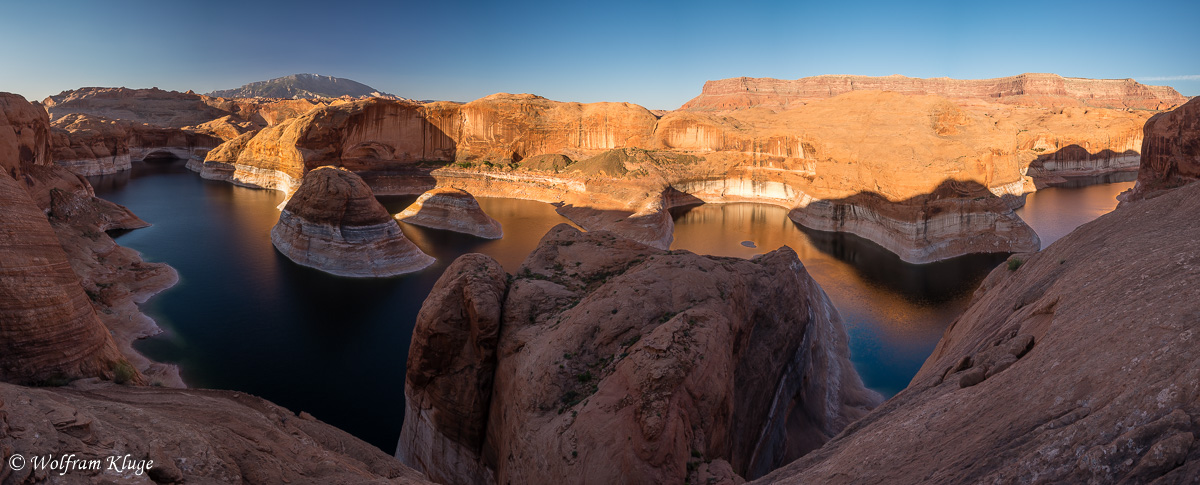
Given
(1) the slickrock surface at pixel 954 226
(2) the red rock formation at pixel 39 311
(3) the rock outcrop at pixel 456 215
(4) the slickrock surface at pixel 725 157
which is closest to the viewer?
(2) the red rock formation at pixel 39 311

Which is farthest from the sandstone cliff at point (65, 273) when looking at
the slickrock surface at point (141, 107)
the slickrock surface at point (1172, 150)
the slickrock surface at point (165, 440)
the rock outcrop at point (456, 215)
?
the slickrock surface at point (141, 107)

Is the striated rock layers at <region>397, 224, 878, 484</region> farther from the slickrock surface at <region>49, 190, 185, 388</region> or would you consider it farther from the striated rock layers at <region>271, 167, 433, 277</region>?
the striated rock layers at <region>271, 167, 433, 277</region>

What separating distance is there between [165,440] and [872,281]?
33287 millimetres

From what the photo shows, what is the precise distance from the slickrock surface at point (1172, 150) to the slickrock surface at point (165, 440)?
2661cm

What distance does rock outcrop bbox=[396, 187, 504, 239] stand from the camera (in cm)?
3950

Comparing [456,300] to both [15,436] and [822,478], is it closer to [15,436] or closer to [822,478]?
[15,436]

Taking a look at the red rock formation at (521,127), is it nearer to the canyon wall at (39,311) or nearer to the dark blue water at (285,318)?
the dark blue water at (285,318)

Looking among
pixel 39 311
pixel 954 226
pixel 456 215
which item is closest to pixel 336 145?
pixel 456 215

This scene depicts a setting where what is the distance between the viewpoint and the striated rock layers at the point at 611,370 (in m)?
8.13

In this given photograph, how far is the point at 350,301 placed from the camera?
84.9ft

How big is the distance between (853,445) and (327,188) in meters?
30.4

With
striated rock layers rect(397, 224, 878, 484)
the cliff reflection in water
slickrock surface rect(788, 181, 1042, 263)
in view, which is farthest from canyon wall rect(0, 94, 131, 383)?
slickrock surface rect(788, 181, 1042, 263)

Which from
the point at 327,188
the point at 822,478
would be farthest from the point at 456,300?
the point at 327,188

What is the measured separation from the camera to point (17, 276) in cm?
1095
